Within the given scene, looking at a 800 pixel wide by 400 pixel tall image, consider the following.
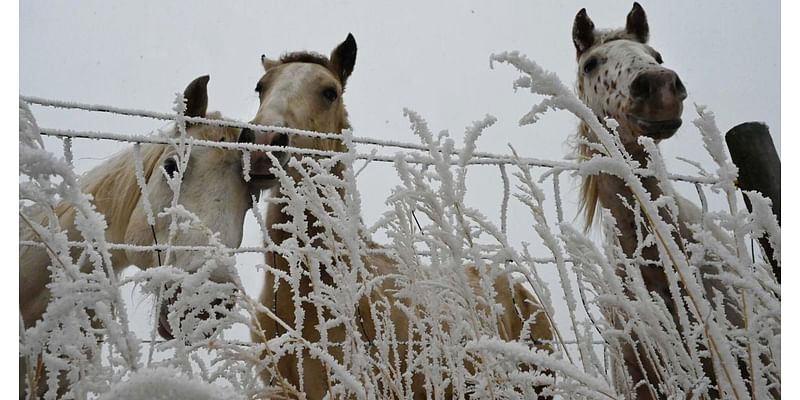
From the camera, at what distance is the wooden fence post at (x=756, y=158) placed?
1900 mm

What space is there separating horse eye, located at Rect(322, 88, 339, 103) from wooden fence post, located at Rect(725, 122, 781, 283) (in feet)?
5.58

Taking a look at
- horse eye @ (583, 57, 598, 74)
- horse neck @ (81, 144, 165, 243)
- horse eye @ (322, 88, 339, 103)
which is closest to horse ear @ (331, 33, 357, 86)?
horse eye @ (322, 88, 339, 103)

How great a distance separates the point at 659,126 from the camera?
2174 mm

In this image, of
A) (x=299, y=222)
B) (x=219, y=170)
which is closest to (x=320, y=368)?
(x=219, y=170)

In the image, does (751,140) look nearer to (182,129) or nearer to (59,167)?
(182,129)

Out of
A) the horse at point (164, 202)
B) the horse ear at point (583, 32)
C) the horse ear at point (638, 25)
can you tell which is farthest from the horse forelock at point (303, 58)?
the horse ear at point (638, 25)

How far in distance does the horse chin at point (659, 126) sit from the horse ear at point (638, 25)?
89cm

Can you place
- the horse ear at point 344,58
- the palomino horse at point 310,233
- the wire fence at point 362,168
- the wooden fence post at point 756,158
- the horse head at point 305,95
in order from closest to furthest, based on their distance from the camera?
the wire fence at point 362,168
the wooden fence post at point 756,158
the palomino horse at point 310,233
the horse head at point 305,95
the horse ear at point 344,58

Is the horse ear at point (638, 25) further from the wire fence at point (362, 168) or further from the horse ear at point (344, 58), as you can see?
the horse ear at point (344, 58)

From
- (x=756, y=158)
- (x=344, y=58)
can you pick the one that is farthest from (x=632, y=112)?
(x=344, y=58)

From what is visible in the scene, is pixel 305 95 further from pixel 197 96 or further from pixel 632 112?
pixel 632 112

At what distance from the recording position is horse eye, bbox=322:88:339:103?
280cm

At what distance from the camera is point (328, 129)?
2762mm

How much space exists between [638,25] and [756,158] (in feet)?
4.00
